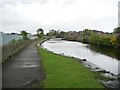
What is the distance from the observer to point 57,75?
42.9ft

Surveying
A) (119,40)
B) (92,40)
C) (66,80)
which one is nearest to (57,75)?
(66,80)

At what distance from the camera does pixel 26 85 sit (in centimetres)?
1048

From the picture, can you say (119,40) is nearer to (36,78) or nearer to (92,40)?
(92,40)

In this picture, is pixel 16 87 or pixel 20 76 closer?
pixel 16 87

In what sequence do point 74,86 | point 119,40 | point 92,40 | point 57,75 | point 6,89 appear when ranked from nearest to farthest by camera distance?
point 6,89 < point 74,86 < point 57,75 < point 119,40 < point 92,40

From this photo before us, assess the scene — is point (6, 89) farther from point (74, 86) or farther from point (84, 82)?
point (84, 82)

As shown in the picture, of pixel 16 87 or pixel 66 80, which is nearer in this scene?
pixel 16 87

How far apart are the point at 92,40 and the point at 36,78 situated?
69680 millimetres

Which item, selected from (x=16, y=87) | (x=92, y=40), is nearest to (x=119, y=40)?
(x=92, y=40)

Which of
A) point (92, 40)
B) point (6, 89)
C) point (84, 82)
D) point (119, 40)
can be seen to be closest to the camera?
point (6, 89)

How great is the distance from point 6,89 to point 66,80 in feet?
10.5

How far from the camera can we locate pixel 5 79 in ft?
39.0

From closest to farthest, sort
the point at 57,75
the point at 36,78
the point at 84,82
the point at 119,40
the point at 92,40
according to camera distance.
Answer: the point at 84,82
the point at 36,78
the point at 57,75
the point at 119,40
the point at 92,40

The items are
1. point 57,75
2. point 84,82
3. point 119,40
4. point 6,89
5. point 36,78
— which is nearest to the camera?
point 6,89
